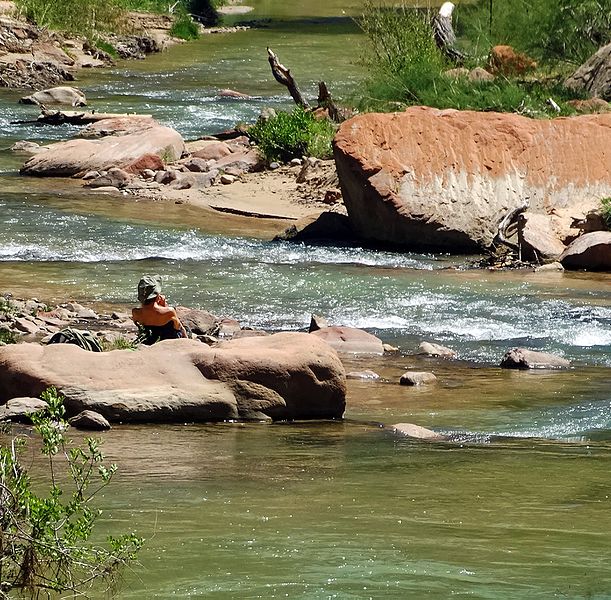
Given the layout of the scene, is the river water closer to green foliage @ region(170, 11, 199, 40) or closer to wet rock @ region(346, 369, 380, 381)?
wet rock @ region(346, 369, 380, 381)

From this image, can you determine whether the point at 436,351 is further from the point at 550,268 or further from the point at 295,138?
the point at 295,138

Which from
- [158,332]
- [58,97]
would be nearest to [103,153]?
[58,97]

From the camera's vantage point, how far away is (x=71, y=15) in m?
39.6

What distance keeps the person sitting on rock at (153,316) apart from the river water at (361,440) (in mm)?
1498

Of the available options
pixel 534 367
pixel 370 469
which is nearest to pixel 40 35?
pixel 534 367

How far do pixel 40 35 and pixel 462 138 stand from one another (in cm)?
2214

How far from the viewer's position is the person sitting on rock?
10703 mm

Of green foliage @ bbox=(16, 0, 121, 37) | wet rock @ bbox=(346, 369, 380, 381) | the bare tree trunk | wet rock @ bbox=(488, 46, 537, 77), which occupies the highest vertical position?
green foliage @ bbox=(16, 0, 121, 37)

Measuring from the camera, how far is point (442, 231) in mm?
16781

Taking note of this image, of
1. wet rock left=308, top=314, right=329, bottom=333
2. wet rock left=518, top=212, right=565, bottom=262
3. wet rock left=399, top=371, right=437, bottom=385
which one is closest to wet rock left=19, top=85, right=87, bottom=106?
wet rock left=518, top=212, right=565, bottom=262

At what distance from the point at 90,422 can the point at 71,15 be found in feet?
108

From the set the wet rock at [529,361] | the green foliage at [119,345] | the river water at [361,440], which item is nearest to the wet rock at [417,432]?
the river water at [361,440]

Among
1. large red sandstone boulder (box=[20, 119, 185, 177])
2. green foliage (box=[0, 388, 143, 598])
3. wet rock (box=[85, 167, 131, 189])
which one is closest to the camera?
green foliage (box=[0, 388, 143, 598])

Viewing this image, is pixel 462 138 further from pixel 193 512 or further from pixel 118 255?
pixel 193 512
